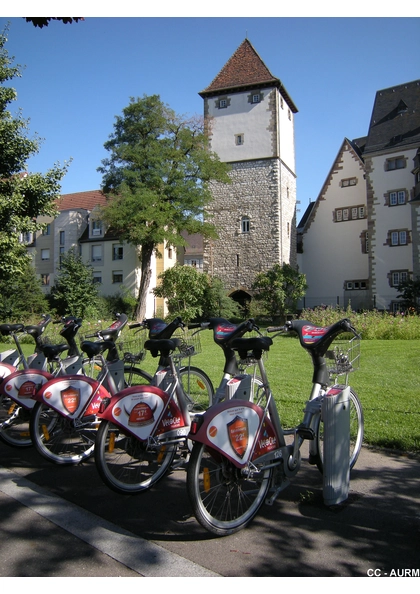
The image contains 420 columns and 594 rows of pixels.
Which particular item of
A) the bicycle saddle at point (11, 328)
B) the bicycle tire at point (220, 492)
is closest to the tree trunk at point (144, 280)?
the bicycle saddle at point (11, 328)

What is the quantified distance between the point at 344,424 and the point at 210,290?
32.7 meters

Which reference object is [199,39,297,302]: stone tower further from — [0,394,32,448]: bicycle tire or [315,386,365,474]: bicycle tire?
[315,386,365,474]: bicycle tire

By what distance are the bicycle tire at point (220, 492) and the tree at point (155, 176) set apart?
31178mm

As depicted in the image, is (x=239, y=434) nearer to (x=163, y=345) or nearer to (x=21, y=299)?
(x=163, y=345)

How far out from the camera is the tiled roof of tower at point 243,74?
3969 centimetres

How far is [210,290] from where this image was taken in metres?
36.6

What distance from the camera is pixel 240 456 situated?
3.51 metres

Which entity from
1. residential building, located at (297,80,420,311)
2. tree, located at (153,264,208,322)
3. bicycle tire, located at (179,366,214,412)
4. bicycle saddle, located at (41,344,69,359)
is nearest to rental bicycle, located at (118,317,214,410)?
bicycle tire, located at (179,366,214,412)

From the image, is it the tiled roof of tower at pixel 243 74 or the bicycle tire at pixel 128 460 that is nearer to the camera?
the bicycle tire at pixel 128 460

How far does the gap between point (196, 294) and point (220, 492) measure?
32937 mm

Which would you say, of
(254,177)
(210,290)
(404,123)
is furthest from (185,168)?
(404,123)

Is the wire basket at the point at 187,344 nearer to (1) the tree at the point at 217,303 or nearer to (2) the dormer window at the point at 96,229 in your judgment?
(1) the tree at the point at 217,303

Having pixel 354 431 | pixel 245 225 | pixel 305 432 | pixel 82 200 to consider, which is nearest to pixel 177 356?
pixel 305 432

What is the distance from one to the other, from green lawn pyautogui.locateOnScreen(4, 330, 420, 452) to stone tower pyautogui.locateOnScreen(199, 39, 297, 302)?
24261mm
